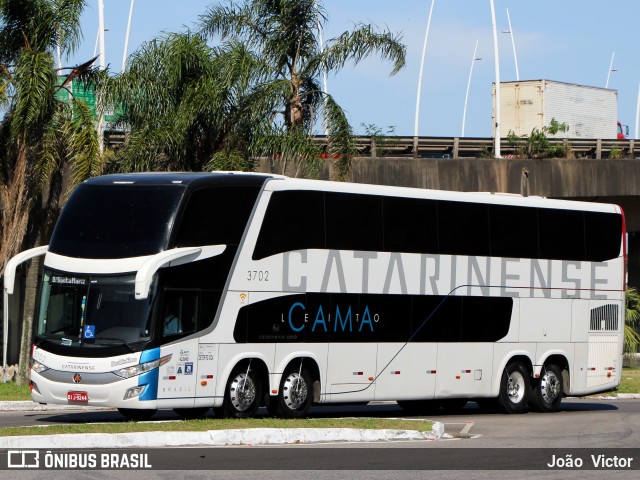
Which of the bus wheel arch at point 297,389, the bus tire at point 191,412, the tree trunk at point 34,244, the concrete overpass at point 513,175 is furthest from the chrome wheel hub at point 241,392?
the concrete overpass at point 513,175

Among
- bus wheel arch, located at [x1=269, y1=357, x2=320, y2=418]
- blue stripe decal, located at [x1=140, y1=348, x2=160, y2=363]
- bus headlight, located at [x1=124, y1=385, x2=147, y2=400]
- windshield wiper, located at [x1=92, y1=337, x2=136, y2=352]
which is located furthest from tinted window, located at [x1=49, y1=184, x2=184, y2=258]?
bus wheel arch, located at [x1=269, y1=357, x2=320, y2=418]

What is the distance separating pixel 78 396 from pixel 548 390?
10.8m

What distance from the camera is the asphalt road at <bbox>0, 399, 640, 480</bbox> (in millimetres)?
13672

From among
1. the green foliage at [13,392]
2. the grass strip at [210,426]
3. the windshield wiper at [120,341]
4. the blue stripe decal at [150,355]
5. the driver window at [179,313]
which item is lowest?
the green foliage at [13,392]

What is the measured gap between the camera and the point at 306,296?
21.1m

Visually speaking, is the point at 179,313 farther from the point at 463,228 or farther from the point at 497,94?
the point at 497,94

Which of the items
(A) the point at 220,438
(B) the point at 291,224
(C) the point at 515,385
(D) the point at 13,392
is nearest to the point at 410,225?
(B) the point at 291,224

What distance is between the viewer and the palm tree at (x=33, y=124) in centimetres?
2778

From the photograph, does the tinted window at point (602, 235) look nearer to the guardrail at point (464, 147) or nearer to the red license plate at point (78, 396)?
the guardrail at point (464, 147)

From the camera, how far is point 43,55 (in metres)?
27.8

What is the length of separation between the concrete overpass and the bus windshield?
15577 millimetres

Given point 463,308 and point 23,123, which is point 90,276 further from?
point 23,123

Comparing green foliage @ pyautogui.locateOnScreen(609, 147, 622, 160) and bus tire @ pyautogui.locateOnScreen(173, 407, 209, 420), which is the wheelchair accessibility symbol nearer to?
bus tire @ pyautogui.locateOnScreen(173, 407, 209, 420)

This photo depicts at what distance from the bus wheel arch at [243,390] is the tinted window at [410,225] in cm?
344
